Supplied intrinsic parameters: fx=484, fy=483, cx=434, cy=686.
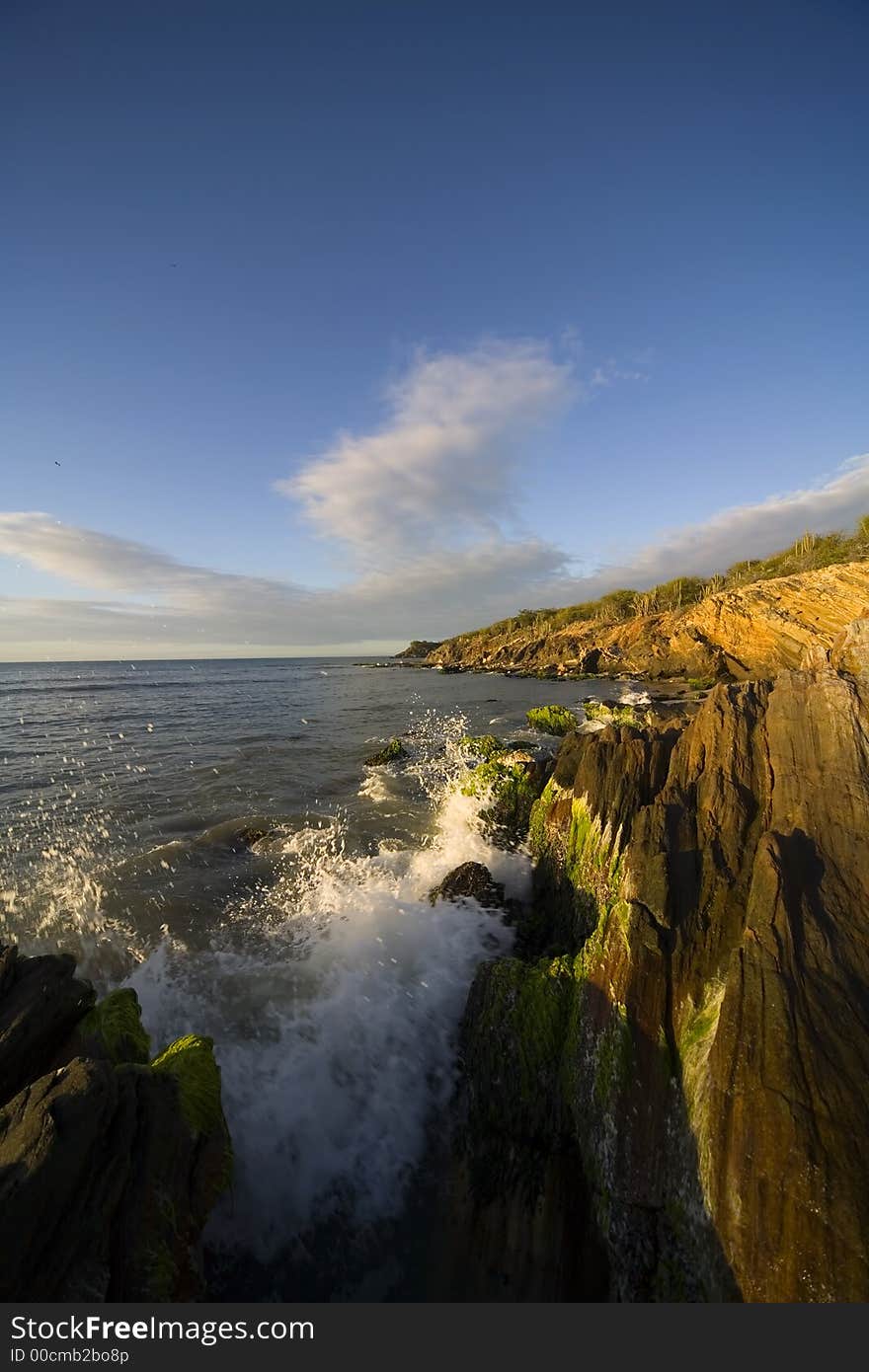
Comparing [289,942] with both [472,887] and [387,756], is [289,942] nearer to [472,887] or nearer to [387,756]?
[472,887]

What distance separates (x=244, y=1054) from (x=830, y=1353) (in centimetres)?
683

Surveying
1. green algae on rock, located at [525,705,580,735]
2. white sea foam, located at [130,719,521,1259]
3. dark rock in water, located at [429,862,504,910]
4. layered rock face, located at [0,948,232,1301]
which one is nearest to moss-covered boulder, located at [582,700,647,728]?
green algae on rock, located at [525,705,580,735]

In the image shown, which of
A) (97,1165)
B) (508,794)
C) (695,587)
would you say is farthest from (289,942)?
(695,587)

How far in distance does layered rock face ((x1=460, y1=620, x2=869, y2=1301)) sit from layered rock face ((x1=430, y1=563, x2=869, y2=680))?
31323 millimetres

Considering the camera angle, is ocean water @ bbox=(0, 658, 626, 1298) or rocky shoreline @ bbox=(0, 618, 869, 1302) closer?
rocky shoreline @ bbox=(0, 618, 869, 1302)

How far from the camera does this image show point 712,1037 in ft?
16.0

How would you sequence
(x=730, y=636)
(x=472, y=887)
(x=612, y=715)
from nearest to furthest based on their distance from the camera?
(x=472, y=887) < (x=612, y=715) < (x=730, y=636)

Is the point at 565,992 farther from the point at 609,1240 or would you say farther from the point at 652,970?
the point at 609,1240

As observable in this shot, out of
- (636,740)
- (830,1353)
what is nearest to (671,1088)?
(830,1353)

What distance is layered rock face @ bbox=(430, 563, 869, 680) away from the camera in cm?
4694

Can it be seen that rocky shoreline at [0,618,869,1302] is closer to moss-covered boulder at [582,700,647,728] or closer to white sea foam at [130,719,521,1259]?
white sea foam at [130,719,521,1259]

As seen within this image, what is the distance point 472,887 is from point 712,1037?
20.7 ft

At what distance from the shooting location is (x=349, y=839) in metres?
15.0

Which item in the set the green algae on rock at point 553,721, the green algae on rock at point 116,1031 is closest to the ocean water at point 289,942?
the green algae on rock at point 116,1031
